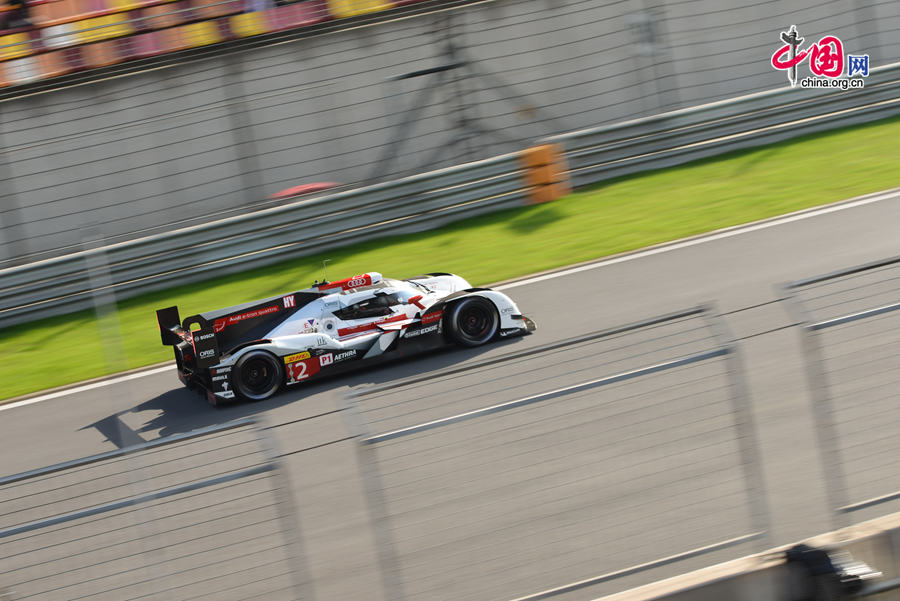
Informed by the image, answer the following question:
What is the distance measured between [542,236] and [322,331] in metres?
4.51

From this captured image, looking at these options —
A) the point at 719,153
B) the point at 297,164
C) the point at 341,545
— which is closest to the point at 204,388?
the point at 341,545

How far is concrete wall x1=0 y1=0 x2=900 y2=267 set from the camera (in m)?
15.0

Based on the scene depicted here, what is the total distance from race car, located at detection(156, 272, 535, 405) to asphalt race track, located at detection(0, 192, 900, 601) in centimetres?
19

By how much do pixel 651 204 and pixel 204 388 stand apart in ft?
22.8

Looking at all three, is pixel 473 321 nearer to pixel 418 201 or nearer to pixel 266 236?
pixel 418 201

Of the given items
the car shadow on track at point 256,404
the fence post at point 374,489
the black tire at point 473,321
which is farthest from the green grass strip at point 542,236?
the fence post at point 374,489

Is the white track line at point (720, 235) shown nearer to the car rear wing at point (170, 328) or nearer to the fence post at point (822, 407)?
the car rear wing at point (170, 328)

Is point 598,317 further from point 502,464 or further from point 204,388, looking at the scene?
point 502,464

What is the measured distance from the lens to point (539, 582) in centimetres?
418

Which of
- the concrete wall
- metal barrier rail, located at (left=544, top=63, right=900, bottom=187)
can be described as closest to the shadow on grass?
metal barrier rail, located at (left=544, top=63, right=900, bottom=187)

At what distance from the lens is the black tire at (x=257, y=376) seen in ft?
29.0

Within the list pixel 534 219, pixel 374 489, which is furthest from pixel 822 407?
pixel 534 219

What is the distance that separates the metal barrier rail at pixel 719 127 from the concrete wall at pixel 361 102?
2.23 ft

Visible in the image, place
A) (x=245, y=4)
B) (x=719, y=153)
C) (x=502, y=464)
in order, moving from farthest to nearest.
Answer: (x=245, y=4) < (x=719, y=153) < (x=502, y=464)
